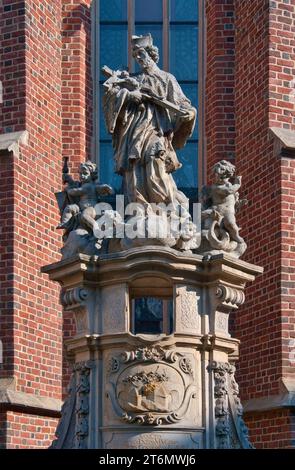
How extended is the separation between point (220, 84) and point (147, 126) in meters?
4.37

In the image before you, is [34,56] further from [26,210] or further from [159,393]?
[159,393]

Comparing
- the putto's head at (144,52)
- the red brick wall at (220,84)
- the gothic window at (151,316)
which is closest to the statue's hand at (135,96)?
the putto's head at (144,52)

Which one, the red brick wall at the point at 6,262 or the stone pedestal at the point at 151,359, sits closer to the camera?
the stone pedestal at the point at 151,359

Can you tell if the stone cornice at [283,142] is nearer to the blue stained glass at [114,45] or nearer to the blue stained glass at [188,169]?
the blue stained glass at [188,169]

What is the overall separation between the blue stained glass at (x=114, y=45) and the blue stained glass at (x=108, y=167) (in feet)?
3.81

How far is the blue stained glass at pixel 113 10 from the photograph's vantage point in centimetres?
1593

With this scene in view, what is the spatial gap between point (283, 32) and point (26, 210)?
12.4ft

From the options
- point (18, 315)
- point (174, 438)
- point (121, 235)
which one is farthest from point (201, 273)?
point (18, 315)

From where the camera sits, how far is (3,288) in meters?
13.4

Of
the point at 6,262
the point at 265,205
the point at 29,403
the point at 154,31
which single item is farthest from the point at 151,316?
the point at 154,31

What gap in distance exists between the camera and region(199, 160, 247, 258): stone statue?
1076cm

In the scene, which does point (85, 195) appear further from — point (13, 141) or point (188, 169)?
point (188, 169)

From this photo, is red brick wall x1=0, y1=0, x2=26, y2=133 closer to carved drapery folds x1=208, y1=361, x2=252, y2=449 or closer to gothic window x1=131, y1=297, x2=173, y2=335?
gothic window x1=131, y1=297, x2=173, y2=335

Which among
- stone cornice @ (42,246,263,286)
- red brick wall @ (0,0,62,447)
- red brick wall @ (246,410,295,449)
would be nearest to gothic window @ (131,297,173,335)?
red brick wall @ (0,0,62,447)
